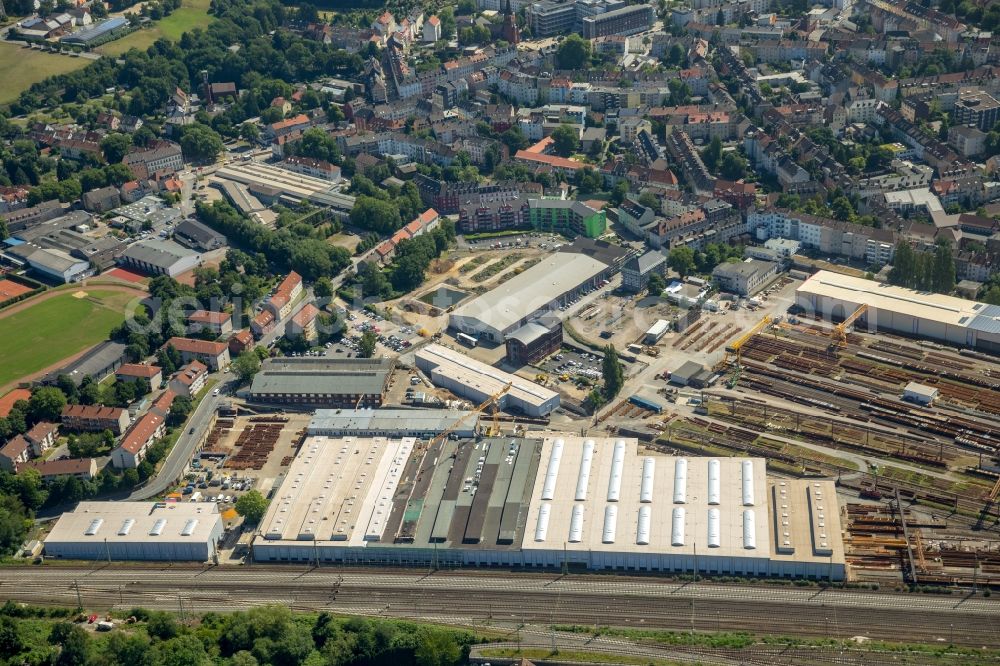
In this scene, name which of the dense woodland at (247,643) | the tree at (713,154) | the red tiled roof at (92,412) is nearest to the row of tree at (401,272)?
the red tiled roof at (92,412)

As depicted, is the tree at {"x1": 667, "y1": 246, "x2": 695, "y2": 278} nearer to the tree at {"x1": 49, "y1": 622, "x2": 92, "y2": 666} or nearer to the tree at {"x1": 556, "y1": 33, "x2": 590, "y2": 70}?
the tree at {"x1": 556, "y1": 33, "x2": 590, "y2": 70}

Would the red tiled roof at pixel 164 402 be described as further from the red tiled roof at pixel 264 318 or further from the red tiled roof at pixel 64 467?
the red tiled roof at pixel 264 318

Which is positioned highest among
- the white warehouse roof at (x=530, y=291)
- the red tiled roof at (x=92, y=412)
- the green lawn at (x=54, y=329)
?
the red tiled roof at (x=92, y=412)

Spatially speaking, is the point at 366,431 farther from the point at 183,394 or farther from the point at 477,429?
the point at 183,394

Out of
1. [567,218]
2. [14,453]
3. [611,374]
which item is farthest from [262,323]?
[567,218]

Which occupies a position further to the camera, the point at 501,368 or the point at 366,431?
the point at 501,368

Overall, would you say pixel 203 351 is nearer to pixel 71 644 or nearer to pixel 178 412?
pixel 178 412

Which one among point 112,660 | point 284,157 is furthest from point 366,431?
point 284,157
